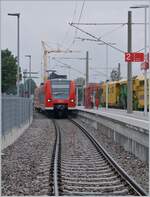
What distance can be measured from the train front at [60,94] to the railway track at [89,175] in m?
24.8

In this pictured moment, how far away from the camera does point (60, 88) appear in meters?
45.3

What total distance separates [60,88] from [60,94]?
48cm

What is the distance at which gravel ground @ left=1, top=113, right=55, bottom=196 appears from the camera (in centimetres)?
1105

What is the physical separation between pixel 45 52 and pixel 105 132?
168ft

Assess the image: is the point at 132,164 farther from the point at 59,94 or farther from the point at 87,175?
the point at 59,94

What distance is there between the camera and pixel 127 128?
19.8 metres

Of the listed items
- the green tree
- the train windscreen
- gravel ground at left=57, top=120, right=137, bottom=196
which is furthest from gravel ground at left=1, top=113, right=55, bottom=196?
the green tree

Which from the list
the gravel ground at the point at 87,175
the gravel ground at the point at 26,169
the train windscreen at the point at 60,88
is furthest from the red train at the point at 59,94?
the gravel ground at the point at 87,175

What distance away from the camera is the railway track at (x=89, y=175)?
35.7ft

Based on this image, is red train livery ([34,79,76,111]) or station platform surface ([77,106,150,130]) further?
red train livery ([34,79,76,111])

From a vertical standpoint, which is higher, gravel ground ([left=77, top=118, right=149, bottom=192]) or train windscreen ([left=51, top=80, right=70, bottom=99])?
train windscreen ([left=51, top=80, right=70, bottom=99])

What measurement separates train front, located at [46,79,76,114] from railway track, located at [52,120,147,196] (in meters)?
24.8

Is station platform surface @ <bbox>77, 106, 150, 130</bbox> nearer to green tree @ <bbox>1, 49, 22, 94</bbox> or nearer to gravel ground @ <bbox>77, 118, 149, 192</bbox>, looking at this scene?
gravel ground @ <bbox>77, 118, 149, 192</bbox>

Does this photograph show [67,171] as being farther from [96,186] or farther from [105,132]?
[105,132]
